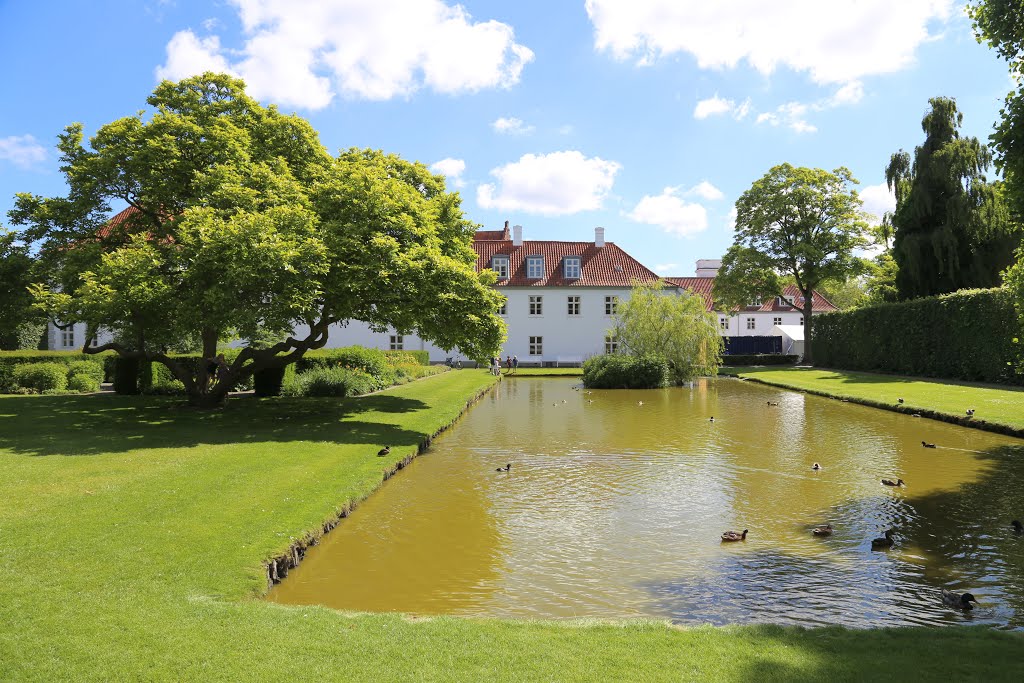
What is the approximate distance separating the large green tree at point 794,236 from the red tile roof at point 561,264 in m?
7.30

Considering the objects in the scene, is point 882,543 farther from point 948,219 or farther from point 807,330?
point 807,330

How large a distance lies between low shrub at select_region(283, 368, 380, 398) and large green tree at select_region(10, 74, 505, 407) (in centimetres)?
387

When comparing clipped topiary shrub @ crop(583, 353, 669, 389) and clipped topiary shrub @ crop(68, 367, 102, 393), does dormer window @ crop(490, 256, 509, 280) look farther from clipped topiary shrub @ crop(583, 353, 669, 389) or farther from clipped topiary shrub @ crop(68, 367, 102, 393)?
clipped topiary shrub @ crop(68, 367, 102, 393)

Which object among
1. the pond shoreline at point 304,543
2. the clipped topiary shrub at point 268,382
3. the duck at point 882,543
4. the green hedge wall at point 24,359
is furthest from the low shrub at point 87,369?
the duck at point 882,543

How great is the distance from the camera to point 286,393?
76.7ft

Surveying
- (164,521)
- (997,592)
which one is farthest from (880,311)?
(164,521)

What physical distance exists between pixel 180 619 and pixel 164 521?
9.36 feet

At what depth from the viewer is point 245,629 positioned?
4938mm

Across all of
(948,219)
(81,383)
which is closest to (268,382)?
(81,383)

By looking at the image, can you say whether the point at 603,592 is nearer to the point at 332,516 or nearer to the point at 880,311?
the point at 332,516

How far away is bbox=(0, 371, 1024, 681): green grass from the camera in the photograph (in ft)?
14.2

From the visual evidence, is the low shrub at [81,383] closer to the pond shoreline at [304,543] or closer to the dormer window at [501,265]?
the pond shoreline at [304,543]

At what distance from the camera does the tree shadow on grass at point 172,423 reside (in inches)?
513

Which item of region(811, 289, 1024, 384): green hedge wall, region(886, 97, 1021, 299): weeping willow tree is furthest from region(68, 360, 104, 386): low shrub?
region(886, 97, 1021, 299): weeping willow tree
